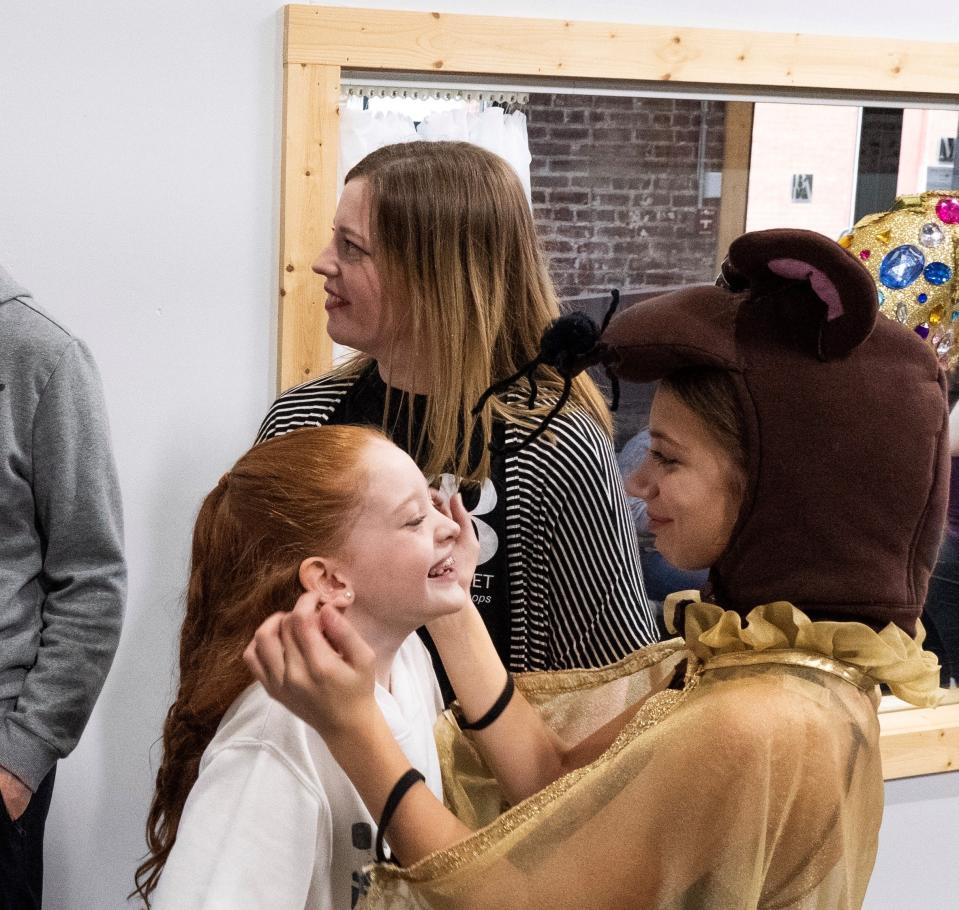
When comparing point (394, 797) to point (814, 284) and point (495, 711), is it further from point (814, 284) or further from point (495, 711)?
point (814, 284)

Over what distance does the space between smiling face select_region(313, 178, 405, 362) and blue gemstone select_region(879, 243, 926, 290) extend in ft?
4.41

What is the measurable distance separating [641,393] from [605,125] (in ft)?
1.96

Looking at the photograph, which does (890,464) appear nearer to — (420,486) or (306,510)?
(420,486)

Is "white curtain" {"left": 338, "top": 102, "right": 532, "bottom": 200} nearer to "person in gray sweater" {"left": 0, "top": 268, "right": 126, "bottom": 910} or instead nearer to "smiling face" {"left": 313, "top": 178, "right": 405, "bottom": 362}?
"smiling face" {"left": 313, "top": 178, "right": 405, "bottom": 362}

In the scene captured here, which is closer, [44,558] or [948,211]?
[44,558]

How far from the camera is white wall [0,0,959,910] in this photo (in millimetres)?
2240

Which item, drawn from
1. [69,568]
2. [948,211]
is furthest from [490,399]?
[948,211]

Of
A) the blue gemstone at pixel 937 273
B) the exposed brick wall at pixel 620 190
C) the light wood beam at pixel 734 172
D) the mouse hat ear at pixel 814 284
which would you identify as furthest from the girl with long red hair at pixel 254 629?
the blue gemstone at pixel 937 273

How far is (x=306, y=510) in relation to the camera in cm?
139

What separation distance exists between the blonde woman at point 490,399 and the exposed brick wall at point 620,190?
0.73 meters

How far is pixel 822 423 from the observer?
3.78 feet

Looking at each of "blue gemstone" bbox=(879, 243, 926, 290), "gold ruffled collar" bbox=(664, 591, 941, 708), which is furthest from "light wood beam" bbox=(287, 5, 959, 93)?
"gold ruffled collar" bbox=(664, 591, 941, 708)

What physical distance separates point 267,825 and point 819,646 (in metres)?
0.57

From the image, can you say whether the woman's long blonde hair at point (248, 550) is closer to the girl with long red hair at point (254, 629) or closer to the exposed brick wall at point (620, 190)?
the girl with long red hair at point (254, 629)
